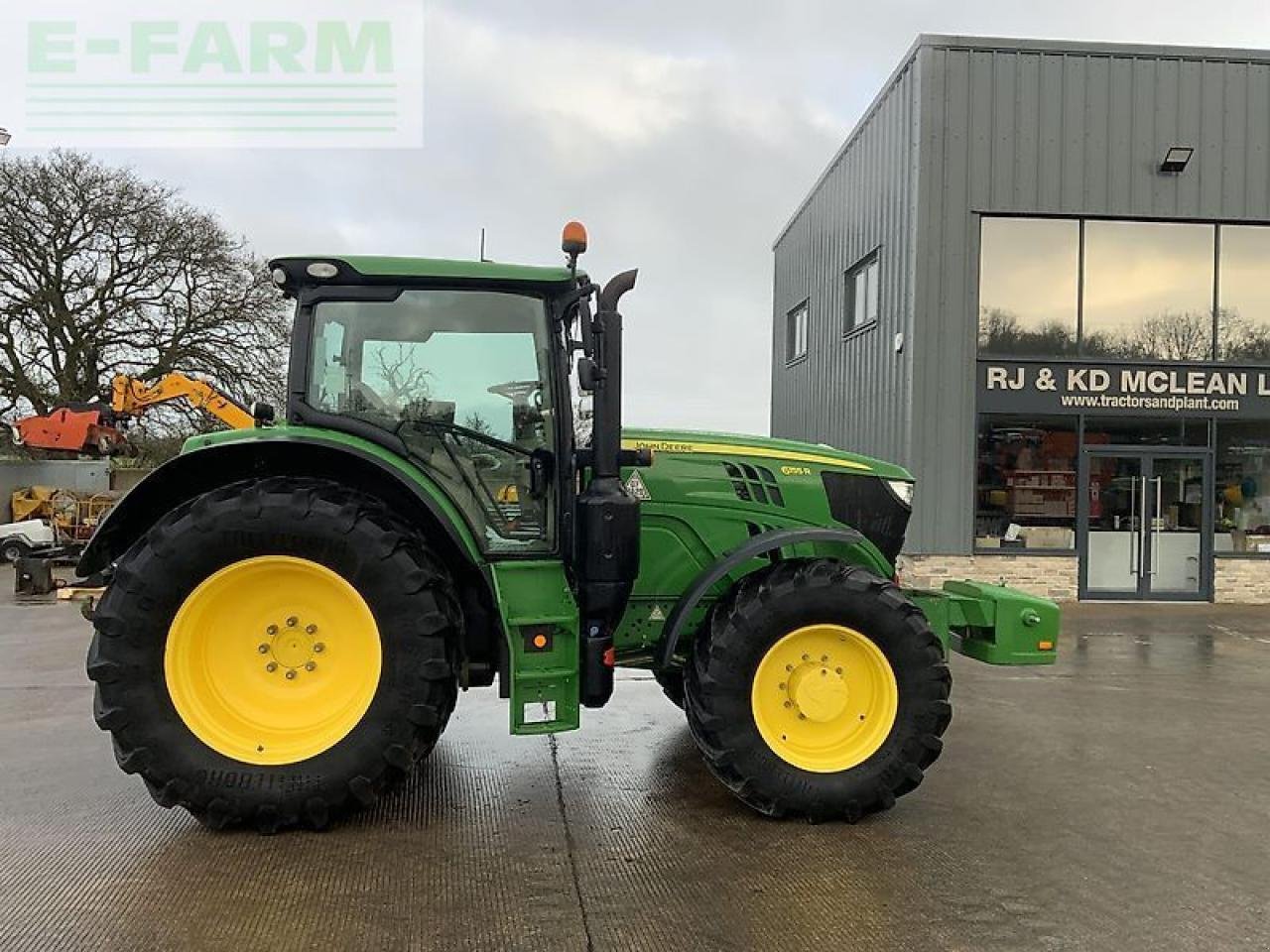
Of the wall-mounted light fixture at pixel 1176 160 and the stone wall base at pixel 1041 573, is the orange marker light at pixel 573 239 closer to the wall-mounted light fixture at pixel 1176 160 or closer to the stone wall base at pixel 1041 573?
the stone wall base at pixel 1041 573

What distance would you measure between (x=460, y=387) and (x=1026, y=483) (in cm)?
961

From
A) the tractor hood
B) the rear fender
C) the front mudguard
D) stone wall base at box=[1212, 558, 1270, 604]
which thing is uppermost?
the tractor hood

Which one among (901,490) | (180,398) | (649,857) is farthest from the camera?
(180,398)

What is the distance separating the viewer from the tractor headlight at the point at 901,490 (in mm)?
4869

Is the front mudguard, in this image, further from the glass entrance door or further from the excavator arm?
the glass entrance door

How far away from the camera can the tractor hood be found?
4.68 metres

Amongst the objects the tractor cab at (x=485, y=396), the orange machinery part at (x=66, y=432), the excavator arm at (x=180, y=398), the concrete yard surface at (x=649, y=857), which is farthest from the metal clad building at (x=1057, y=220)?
the orange machinery part at (x=66, y=432)

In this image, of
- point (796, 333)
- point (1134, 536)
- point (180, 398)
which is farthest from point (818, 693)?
point (796, 333)

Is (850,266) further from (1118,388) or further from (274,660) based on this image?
(274,660)

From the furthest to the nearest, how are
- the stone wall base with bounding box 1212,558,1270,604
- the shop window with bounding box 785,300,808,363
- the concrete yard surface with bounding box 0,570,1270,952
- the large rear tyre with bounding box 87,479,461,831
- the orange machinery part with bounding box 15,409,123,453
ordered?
the shop window with bounding box 785,300,808,363 < the orange machinery part with bounding box 15,409,123,453 < the stone wall base with bounding box 1212,558,1270,604 < the large rear tyre with bounding box 87,479,461,831 < the concrete yard surface with bounding box 0,570,1270,952

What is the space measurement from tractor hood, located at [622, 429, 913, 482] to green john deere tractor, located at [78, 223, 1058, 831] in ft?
1.13

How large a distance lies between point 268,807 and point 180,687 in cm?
62

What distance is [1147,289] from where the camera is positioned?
468 inches

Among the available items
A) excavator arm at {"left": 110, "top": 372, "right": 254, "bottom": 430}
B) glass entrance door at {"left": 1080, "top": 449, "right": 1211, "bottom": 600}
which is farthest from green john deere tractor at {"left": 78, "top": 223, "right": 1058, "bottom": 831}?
glass entrance door at {"left": 1080, "top": 449, "right": 1211, "bottom": 600}
